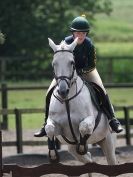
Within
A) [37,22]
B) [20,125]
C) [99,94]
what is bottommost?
[20,125]

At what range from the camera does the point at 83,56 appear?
402 inches

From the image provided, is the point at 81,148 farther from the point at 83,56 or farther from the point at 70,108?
the point at 83,56

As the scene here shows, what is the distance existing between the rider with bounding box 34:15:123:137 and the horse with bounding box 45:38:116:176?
30cm

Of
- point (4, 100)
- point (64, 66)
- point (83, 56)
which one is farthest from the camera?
point (4, 100)

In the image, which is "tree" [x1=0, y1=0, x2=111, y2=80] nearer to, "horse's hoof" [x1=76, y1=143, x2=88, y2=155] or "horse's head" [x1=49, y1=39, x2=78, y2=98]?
"horse's hoof" [x1=76, y1=143, x2=88, y2=155]

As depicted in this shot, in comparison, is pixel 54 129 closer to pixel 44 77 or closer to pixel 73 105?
pixel 73 105

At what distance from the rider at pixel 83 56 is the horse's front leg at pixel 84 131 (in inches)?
29.6

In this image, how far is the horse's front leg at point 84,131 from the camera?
30.9 ft

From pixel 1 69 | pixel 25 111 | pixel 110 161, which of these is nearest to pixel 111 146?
pixel 110 161

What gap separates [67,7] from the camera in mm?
33406

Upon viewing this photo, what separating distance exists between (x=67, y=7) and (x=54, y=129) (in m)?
24.3

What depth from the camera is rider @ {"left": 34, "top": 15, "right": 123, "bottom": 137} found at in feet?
32.8

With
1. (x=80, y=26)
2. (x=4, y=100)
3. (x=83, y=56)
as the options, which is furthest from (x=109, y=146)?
(x=4, y=100)

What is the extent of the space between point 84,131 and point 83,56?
1.27 meters
